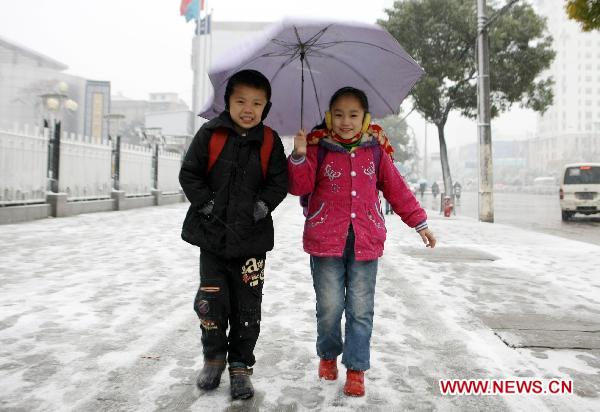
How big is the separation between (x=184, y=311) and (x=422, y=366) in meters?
2.01

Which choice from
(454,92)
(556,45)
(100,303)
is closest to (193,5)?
(454,92)

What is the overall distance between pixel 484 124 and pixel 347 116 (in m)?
12.3

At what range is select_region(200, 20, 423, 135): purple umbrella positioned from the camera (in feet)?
7.79

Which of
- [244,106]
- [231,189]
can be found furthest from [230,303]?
[244,106]

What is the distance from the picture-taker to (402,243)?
8516 mm

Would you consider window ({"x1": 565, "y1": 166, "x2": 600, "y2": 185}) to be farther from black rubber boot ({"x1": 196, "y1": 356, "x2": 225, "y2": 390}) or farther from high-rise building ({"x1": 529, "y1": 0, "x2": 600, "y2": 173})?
high-rise building ({"x1": 529, "y1": 0, "x2": 600, "y2": 173})

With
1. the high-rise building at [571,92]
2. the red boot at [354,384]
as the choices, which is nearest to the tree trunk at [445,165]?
the red boot at [354,384]

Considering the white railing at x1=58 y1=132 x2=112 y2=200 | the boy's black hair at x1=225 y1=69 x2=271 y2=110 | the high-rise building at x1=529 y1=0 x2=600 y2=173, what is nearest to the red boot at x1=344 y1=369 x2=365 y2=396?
the boy's black hair at x1=225 y1=69 x2=271 y2=110

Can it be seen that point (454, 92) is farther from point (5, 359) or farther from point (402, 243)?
point (5, 359)

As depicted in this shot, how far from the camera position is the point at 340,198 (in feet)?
8.06

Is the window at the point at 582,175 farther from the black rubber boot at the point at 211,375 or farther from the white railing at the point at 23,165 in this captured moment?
the black rubber boot at the point at 211,375

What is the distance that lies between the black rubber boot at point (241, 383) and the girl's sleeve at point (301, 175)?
975 mm

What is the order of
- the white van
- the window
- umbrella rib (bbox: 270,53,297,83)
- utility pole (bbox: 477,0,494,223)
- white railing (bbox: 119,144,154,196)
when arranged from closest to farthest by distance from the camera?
umbrella rib (bbox: 270,53,297,83)
utility pole (bbox: 477,0,494,223)
the white van
the window
white railing (bbox: 119,144,154,196)

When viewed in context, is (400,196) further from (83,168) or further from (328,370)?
(83,168)
